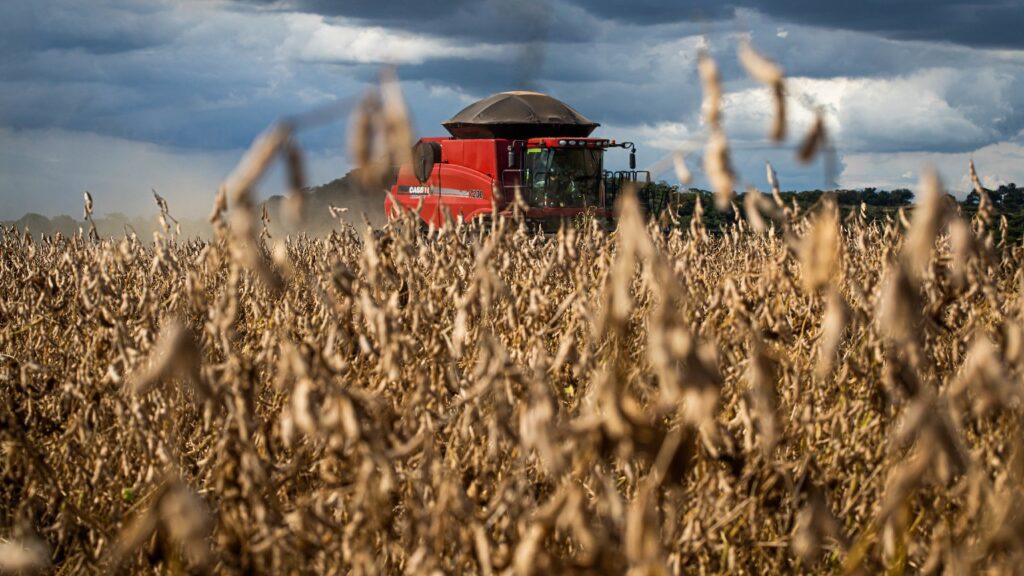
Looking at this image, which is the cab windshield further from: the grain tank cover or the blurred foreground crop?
the blurred foreground crop

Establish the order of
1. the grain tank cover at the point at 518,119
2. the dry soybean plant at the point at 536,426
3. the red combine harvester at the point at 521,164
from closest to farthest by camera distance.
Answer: the dry soybean plant at the point at 536,426
the red combine harvester at the point at 521,164
the grain tank cover at the point at 518,119

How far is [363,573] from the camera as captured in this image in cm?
179

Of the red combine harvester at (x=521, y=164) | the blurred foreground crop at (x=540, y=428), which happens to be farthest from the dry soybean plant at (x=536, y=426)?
the red combine harvester at (x=521, y=164)

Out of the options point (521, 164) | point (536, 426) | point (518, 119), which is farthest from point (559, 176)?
point (536, 426)

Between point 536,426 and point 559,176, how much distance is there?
14432 mm

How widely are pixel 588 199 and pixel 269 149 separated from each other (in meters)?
14.8

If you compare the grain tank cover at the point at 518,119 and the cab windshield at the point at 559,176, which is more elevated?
the grain tank cover at the point at 518,119

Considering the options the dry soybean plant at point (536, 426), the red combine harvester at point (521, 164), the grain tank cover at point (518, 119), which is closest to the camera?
the dry soybean plant at point (536, 426)

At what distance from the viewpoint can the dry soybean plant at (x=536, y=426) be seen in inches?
53.6

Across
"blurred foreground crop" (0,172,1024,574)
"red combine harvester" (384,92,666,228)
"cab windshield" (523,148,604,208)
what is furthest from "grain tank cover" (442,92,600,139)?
"blurred foreground crop" (0,172,1024,574)

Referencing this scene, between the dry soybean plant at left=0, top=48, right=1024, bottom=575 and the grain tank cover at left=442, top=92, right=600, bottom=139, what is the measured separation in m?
13.4

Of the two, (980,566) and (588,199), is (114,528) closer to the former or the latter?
(980,566)

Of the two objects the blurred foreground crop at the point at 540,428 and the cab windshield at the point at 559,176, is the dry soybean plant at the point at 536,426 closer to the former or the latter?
the blurred foreground crop at the point at 540,428

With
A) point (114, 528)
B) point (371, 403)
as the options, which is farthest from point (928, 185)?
point (114, 528)
